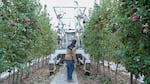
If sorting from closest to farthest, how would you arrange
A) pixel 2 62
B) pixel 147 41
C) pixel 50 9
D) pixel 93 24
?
1. pixel 147 41
2. pixel 2 62
3. pixel 93 24
4. pixel 50 9

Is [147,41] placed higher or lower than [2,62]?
higher

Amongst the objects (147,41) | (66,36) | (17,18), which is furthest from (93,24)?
(147,41)

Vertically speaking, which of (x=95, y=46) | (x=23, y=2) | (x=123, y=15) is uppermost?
(x=23, y=2)

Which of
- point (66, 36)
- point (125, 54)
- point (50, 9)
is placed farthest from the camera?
point (50, 9)

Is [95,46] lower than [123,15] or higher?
lower

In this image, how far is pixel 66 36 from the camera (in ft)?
60.3

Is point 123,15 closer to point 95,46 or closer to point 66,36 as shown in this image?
point 95,46

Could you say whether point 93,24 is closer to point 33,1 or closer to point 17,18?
point 33,1

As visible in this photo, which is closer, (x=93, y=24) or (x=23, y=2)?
(x=23, y=2)

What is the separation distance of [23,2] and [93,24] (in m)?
4.44

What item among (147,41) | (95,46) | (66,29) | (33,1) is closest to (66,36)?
(66,29)

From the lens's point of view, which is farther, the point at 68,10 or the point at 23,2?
the point at 68,10

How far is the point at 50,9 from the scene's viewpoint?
20.1 meters

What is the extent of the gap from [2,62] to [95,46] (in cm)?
767
